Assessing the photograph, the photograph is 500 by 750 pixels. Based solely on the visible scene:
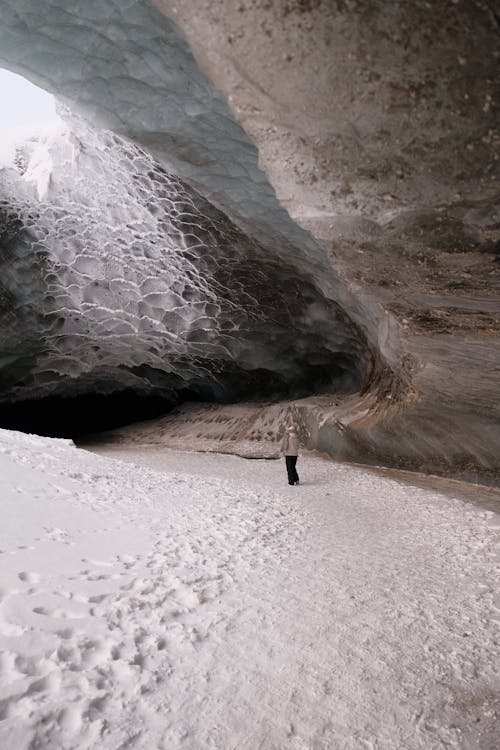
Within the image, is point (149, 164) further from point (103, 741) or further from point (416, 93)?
point (103, 741)

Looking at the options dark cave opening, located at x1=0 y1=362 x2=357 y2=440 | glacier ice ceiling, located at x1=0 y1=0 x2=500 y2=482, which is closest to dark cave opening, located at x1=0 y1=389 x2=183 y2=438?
dark cave opening, located at x1=0 y1=362 x2=357 y2=440

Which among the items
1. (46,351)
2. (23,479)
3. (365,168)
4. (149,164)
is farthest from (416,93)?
(46,351)

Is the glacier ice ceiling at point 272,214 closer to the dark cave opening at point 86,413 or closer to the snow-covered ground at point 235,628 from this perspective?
the dark cave opening at point 86,413

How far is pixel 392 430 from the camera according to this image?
7133 mm

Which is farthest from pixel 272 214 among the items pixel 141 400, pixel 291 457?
pixel 141 400

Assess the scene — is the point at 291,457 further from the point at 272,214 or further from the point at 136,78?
the point at 136,78

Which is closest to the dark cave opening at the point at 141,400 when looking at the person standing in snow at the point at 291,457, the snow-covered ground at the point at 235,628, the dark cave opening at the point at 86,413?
the dark cave opening at the point at 86,413

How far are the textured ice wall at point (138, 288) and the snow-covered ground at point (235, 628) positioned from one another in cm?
438

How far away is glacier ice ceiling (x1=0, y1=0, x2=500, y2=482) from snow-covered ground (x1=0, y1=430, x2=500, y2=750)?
201cm

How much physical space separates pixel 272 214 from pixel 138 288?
3.52 metres

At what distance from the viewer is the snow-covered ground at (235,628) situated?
5.76ft

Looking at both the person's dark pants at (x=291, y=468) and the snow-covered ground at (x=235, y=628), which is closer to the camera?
the snow-covered ground at (x=235, y=628)

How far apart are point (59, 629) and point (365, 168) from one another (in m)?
2.40

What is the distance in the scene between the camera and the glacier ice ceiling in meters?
2.04
